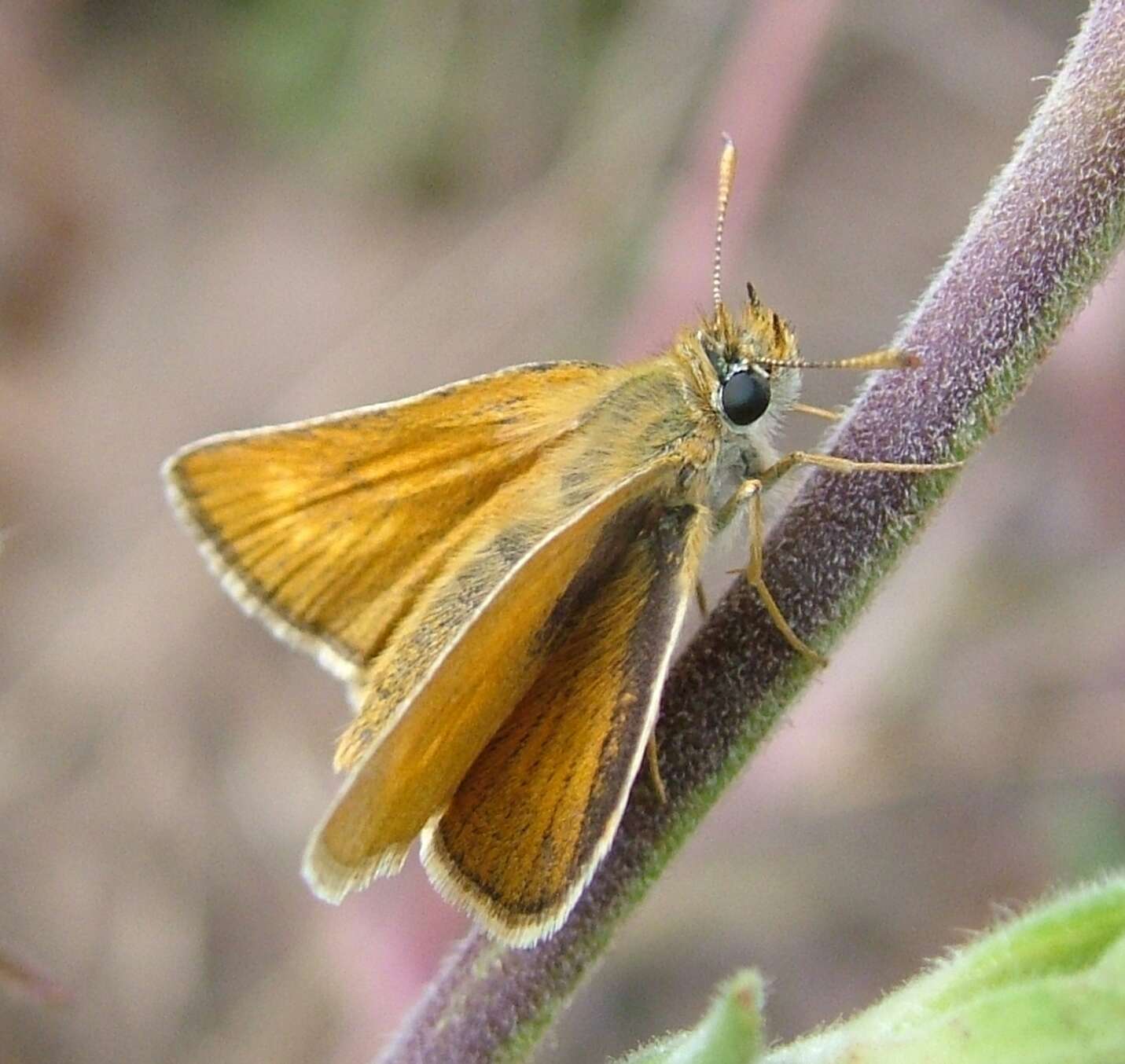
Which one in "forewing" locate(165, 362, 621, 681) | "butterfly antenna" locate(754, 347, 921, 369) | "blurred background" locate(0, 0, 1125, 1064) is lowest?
"blurred background" locate(0, 0, 1125, 1064)

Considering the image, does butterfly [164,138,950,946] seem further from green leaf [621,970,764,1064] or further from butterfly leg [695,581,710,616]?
green leaf [621,970,764,1064]

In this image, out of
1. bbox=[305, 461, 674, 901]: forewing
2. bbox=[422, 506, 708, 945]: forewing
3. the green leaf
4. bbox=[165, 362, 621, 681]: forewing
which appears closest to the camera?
the green leaf

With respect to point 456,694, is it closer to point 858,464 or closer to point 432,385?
point 858,464

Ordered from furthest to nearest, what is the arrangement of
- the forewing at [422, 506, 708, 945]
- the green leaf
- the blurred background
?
the blurred background → the forewing at [422, 506, 708, 945] → the green leaf

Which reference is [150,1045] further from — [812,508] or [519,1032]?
[812,508]

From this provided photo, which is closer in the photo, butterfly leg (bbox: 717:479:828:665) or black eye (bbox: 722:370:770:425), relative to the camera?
butterfly leg (bbox: 717:479:828:665)

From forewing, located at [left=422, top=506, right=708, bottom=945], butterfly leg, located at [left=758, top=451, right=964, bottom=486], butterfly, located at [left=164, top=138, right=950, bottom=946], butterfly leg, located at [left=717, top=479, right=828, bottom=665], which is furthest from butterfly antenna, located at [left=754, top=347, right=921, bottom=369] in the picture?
forewing, located at [left=422, top=506, right=708, bottom=945]

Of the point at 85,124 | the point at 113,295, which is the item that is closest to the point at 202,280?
the point at 113,295

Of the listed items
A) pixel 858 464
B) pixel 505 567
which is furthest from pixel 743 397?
pixel 505 567
